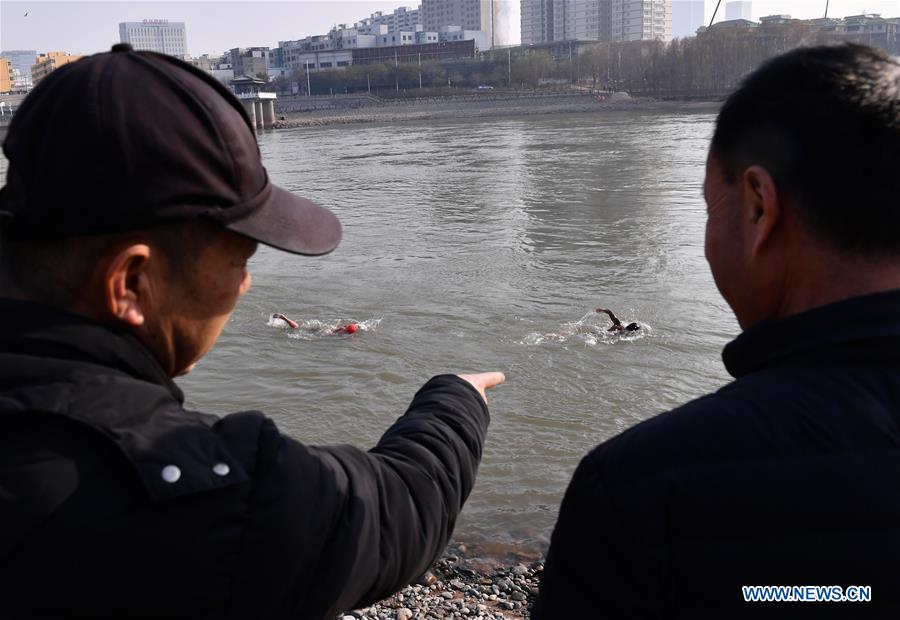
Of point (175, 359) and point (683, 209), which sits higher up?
point (175, 359)

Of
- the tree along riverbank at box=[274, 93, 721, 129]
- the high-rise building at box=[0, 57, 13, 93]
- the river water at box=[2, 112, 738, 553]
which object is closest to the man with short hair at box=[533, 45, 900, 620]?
the river water at box=[2, 112, 738, 553]

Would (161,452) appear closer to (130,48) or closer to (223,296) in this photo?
(223,296)

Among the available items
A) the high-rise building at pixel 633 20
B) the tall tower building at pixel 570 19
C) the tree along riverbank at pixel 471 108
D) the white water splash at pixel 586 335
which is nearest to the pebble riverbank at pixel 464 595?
the white water splash at pixel 586 335

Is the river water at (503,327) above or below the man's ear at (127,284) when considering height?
below

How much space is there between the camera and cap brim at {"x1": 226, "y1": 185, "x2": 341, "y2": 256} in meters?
1.55

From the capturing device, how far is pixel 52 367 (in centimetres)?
135

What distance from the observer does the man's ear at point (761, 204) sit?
5.26 feet

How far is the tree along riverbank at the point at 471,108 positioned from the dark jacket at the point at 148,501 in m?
85.0

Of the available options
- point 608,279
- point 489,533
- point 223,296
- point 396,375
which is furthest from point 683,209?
point 223,296

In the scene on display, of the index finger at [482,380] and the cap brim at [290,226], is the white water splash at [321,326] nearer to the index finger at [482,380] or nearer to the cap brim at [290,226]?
the index finger at [482,380]

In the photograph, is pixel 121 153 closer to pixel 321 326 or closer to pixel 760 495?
pixel 760 495

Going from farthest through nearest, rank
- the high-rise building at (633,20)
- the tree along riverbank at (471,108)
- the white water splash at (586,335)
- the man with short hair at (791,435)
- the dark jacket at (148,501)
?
the high-rise building at (633,20) → the tree along riverbank at (471,108) → the white water splash at (586,335) → the man with short hair at (791,435) → the dark jacket at (148,501)

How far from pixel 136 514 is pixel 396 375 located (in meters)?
9.30

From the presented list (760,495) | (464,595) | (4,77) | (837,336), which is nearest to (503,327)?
(464,595)
